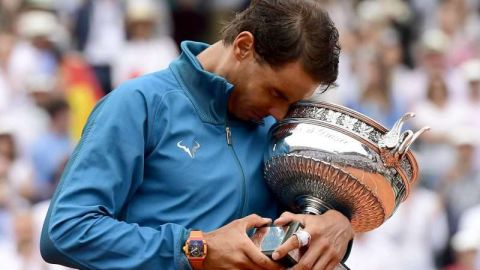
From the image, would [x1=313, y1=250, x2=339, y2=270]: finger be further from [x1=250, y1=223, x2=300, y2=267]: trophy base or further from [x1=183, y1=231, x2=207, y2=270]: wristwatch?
[x1=183, y1=231, x2=207, y2=270]: wristwatch

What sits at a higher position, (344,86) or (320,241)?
(344,86)

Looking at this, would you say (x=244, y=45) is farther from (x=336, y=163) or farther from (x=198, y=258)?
(x=198, y=258)

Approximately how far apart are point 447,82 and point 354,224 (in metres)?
6.37

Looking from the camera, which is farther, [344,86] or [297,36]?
[344,86]

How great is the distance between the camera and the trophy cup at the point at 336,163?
10.2 feet

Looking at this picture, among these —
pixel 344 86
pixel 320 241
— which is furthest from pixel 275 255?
pixel 344 86

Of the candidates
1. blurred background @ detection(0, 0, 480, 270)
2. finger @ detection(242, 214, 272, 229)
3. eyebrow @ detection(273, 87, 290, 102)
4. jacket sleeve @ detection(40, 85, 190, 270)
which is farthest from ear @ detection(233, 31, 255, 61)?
blurred background @ detection(0, 0, 480, 270)

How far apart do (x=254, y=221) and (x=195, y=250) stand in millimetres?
161

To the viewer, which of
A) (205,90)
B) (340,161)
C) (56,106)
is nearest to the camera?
(340,161)

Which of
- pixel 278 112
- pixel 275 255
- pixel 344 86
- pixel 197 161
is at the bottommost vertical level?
pixel 275 255

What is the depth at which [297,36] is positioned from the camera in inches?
122

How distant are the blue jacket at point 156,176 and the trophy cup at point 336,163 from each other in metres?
0.11

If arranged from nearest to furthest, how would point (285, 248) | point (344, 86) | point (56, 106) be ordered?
1. point (285, 248)
2. point (56, 106)
3. point (344, 86)

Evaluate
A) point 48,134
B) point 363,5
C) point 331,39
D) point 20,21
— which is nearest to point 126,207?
point 331,39
